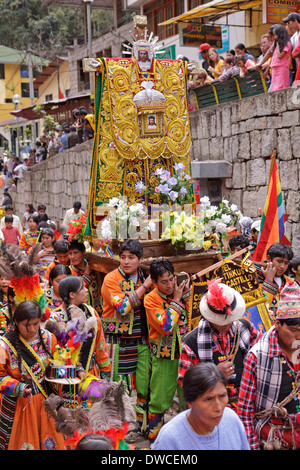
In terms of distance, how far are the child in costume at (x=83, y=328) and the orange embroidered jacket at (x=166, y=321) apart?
22.8 inches

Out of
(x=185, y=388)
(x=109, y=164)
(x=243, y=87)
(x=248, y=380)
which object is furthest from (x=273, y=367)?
(x=243, y=87)

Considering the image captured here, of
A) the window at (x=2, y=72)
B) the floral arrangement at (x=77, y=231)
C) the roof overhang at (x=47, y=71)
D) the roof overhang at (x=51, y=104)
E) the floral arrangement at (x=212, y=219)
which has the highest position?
the window at (x=2, y=72)

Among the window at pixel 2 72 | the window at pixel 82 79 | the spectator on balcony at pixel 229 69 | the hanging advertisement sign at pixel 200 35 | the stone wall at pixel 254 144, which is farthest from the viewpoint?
the window at pixel 2 72

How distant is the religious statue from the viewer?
25.3 ft

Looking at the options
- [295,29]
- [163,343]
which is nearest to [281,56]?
[295,29]

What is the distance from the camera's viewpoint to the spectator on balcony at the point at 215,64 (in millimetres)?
12586

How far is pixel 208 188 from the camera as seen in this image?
1088 cm

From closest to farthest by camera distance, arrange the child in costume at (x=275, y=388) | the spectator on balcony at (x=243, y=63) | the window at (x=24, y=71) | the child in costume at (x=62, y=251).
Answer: the child in costume at (x=275, y=388) < the child in costume at (x=62, y=251) < the spectator on balcony at (x=243, y=63) < the window at (x=24, y=71)

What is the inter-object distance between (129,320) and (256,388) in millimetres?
2362

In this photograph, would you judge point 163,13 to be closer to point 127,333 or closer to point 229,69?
point 229,69

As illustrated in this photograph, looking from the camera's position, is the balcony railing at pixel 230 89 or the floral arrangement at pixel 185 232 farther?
the balcony railing at pixel 230 89

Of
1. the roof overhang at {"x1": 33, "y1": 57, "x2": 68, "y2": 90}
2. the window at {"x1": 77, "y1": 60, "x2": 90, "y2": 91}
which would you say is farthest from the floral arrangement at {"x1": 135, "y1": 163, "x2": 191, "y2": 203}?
the roof overhang at {"x1": 33, "y1": 57, "x2": 68, "y2": 90}

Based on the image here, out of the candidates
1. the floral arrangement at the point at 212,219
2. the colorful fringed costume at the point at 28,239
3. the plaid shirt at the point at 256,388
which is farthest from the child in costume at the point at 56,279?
the colorful fringed costume at the point at 28,239

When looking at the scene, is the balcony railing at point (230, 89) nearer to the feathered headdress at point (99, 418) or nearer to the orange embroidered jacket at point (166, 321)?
the orange embroidered jacket at point (166, 321)
